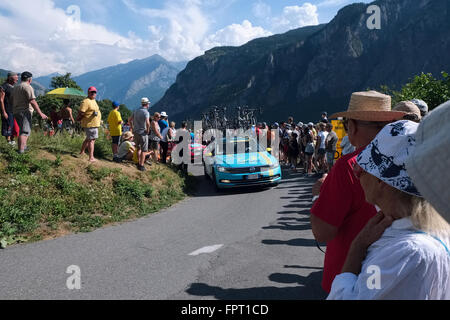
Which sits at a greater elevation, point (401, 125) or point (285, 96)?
point (285, 96)

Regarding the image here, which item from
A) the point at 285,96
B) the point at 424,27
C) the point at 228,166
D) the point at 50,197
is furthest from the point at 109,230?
the point at 285,96

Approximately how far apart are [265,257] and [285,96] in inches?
6560

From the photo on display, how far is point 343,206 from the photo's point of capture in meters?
2.06

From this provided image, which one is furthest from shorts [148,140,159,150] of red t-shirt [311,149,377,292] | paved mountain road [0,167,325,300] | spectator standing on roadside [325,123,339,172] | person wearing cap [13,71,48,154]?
red t-shirt [311,149,377,292]

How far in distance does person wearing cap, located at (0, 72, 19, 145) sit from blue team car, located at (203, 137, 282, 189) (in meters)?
5.71

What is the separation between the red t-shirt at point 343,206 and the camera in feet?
6.74

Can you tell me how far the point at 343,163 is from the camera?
210cm

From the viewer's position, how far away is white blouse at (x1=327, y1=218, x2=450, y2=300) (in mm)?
1177

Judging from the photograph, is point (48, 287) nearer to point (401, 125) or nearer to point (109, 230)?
point (109, 230)

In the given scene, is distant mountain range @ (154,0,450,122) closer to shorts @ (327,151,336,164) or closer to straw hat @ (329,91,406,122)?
shorts @ (327,151,336,164)

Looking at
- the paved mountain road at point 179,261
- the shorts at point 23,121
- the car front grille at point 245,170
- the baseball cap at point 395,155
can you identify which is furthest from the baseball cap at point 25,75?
the baseball cap at point 395,155

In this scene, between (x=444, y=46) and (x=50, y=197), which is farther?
(x=444, y=46)

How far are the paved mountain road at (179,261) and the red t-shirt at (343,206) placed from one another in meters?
1.98

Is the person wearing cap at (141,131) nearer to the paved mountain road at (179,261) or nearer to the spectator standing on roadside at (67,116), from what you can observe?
the spectator standing on roadside at (67,116)
